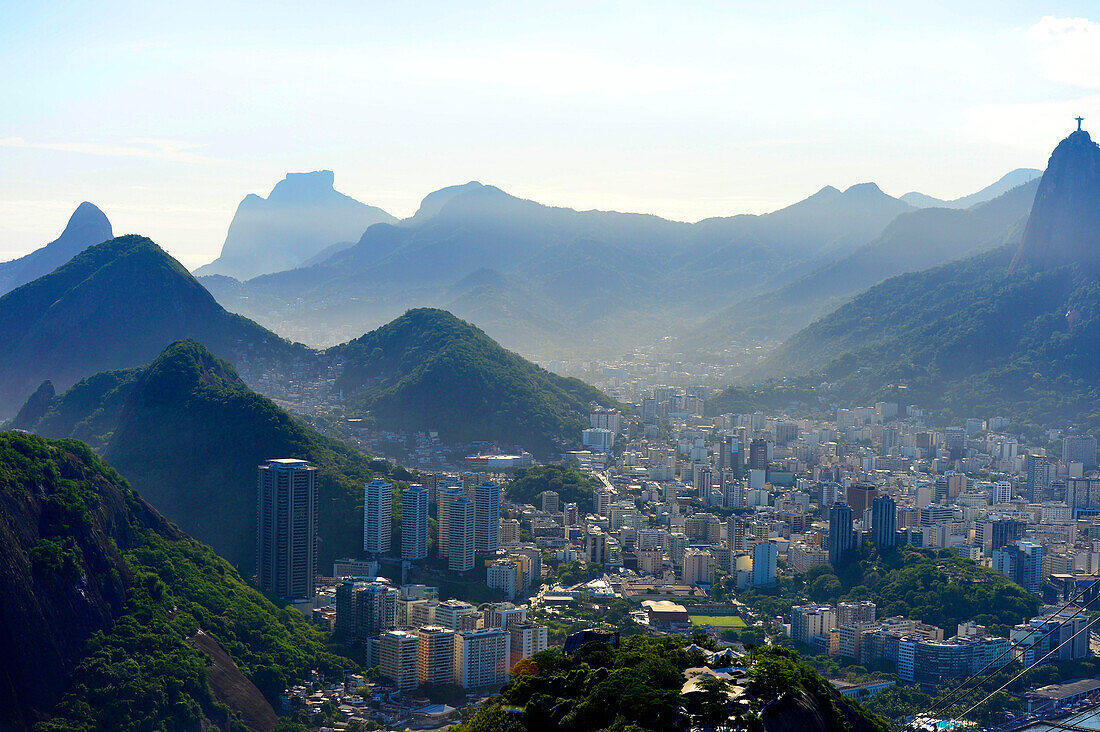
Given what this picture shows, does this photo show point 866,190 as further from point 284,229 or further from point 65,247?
point 65,247

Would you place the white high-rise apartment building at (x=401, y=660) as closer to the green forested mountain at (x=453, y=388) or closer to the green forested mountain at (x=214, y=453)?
the green forested mountain at (x=214, y=453)

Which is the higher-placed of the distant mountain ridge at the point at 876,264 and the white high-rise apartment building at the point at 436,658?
the distant mountain ridge at the point at 876,264

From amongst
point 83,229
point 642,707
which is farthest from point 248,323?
point 642,707

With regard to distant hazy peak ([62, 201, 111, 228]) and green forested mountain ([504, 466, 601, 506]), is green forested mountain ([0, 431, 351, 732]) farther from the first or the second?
distant hazy peak ([62, 201, 111, 228])

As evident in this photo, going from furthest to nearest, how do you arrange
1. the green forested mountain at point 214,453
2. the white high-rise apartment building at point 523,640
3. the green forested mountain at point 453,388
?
the green forested mountain at point 453,388 < the green forested mountain at point 214,453 < the white high-rise apartment building at point 523,640

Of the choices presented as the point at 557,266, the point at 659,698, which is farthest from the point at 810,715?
the point at 557,266

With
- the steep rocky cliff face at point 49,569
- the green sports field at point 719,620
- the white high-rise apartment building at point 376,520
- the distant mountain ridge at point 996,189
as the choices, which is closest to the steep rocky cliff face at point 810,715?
the steep rocky cliff face at point 49,569

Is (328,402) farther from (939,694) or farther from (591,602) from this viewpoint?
(939,694)

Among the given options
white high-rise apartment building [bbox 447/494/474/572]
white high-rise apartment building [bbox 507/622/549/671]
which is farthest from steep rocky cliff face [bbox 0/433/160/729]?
white high-rise apartment building [bbox 447/494/474/572]
